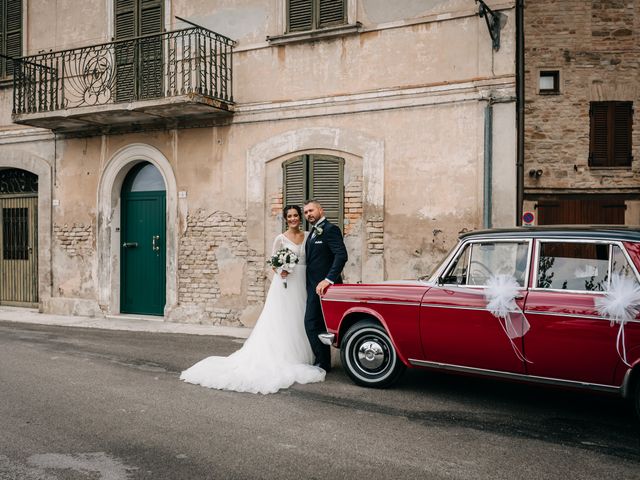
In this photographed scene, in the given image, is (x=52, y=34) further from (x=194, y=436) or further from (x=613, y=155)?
(x=613, y=155)

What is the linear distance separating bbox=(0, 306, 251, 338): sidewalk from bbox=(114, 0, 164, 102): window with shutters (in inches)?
167

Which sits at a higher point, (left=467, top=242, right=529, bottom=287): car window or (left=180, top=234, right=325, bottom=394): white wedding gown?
(left=467, top=242, right=529, bottom=287): car window

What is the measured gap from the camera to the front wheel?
6379mm

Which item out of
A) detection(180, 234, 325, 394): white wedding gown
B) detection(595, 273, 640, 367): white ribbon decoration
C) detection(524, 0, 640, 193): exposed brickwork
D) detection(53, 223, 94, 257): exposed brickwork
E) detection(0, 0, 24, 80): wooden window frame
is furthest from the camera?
detection(524, 0, 640, 193): exposed brickwork

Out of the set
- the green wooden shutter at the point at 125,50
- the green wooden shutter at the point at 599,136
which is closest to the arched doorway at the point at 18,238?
the green wooden shutter at the point at 125,50

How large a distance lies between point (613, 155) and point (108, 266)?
14.7 m

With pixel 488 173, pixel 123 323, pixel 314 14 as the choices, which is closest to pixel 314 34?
pixel 314 14

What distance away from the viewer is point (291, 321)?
749 cm

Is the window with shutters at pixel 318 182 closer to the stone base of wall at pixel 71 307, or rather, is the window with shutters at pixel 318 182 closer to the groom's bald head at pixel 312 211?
the groom's bald head at pixel 312 211

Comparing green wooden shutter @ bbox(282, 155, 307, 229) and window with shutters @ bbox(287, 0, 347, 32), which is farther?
green wooden shutter @ bbox(282, 155, 307, 229)

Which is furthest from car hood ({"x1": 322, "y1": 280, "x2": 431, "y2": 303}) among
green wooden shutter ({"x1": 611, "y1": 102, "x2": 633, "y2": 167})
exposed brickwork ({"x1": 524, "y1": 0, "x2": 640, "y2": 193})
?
green wooden shutter ({"x1": 611, "y1": 102, "x2": 633, "y2": 167})

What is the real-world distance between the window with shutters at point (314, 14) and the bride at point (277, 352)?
15.1ft

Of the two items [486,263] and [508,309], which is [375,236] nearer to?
[486,263]

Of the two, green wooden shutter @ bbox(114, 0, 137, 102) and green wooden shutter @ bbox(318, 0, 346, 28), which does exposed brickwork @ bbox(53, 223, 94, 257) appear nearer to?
green wooden shutter @ bbox(114, 0, 137, 102)
